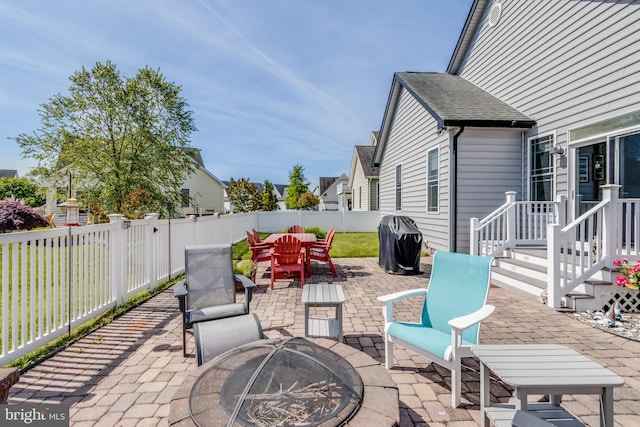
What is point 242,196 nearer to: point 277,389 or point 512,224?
point 512,224

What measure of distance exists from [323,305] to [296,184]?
1388 inches

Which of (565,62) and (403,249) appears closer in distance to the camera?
(565,62)

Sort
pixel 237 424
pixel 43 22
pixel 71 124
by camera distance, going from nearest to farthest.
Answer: pixel 237 424, pixel 43 22, pixel 71 124

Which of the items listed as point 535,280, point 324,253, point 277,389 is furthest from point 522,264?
point 277,389

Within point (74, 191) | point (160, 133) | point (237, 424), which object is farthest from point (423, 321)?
point (74, 191)

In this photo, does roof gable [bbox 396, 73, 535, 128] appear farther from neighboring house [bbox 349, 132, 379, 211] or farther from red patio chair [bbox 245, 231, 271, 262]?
neighboring house [bbox 349, 132, 379, 211]

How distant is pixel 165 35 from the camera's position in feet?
28.2

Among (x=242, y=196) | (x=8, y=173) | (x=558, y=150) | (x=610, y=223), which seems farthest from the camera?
(x=8, y=173)

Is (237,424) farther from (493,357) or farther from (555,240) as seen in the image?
(555,240)

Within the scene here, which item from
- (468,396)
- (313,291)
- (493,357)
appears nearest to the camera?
(493,357)

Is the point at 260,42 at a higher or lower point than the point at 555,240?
higher

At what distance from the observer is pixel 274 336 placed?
3.91m

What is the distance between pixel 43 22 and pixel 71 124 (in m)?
10.3

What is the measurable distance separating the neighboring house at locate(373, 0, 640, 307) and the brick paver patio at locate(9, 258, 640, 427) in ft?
4.20
